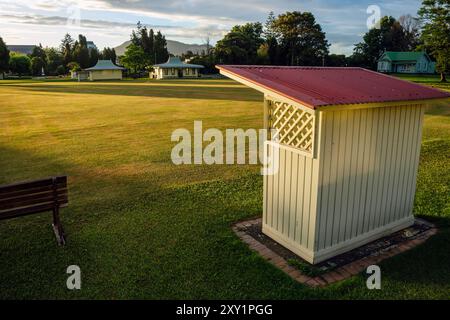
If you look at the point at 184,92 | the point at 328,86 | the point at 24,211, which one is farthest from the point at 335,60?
the point at 24,211

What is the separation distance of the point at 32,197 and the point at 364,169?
183 inches

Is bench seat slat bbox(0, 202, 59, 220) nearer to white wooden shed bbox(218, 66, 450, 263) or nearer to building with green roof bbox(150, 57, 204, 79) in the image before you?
white wooden shed bbox(218, 66, 450, 263)

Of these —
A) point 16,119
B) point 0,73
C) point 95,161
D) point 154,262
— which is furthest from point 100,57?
point 154,262

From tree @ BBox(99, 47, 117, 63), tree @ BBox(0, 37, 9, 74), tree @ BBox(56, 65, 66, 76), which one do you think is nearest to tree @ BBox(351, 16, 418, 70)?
tree @ BBox(99, 47, 117, 63)

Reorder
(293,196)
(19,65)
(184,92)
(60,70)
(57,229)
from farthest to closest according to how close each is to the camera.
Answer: (60,70)
(19,65)
(184,92)
(57,229)
(293,196)

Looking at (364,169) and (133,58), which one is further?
(133,58)

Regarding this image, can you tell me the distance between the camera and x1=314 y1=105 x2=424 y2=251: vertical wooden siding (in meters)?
4.44

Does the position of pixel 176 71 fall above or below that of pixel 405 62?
below

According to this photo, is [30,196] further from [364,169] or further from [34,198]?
[364,169]

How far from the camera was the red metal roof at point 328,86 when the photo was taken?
4196mm

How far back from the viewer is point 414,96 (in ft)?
16.4

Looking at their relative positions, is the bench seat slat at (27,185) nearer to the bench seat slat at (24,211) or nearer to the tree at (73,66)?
the bench seat slat at (24,211)

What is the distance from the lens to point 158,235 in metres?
5.42
